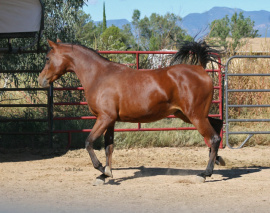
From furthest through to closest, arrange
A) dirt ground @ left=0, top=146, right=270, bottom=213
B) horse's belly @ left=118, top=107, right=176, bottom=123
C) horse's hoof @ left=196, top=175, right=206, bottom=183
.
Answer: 1. horse's belly @ left=118, top=107, right=176, bottom=123
2. horse's hoof @ left=196, top=175, right=206, bottom=183
3. dirt ground @ left=0, top=146, right=270, bottom=213

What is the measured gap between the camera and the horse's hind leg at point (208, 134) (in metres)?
6.19

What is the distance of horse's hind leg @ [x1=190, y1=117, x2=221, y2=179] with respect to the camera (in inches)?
244

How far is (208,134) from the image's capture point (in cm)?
624

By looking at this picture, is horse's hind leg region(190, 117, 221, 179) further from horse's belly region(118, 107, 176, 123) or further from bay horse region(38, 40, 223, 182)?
horse's belly region(118, 107, 176, 123)

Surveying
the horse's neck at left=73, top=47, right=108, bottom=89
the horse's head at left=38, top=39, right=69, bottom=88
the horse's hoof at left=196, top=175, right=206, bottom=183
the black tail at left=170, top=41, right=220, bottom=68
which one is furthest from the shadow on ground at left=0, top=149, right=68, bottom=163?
the horse's hoof at left=196, top=175, right=206, bottom=183

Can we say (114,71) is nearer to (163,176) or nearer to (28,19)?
(163,176)

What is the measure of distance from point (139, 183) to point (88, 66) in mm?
1922

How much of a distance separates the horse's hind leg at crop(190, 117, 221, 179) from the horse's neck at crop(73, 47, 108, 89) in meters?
1.60

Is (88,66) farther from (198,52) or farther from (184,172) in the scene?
(184,172)

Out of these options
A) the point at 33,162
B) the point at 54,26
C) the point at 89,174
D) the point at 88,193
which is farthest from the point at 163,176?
the point at 54,26

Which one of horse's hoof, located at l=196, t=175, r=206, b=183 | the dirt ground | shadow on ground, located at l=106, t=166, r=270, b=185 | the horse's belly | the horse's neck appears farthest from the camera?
shadow on ground, located at l=106, t=166, r=270, b=185

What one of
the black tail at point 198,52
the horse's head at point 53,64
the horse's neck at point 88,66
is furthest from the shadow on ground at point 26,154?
the black tail at point 198,52

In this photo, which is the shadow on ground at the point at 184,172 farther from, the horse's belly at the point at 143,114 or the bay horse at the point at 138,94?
the horse's belly at the point at 143,114

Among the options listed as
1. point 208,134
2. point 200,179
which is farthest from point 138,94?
point 200,179
